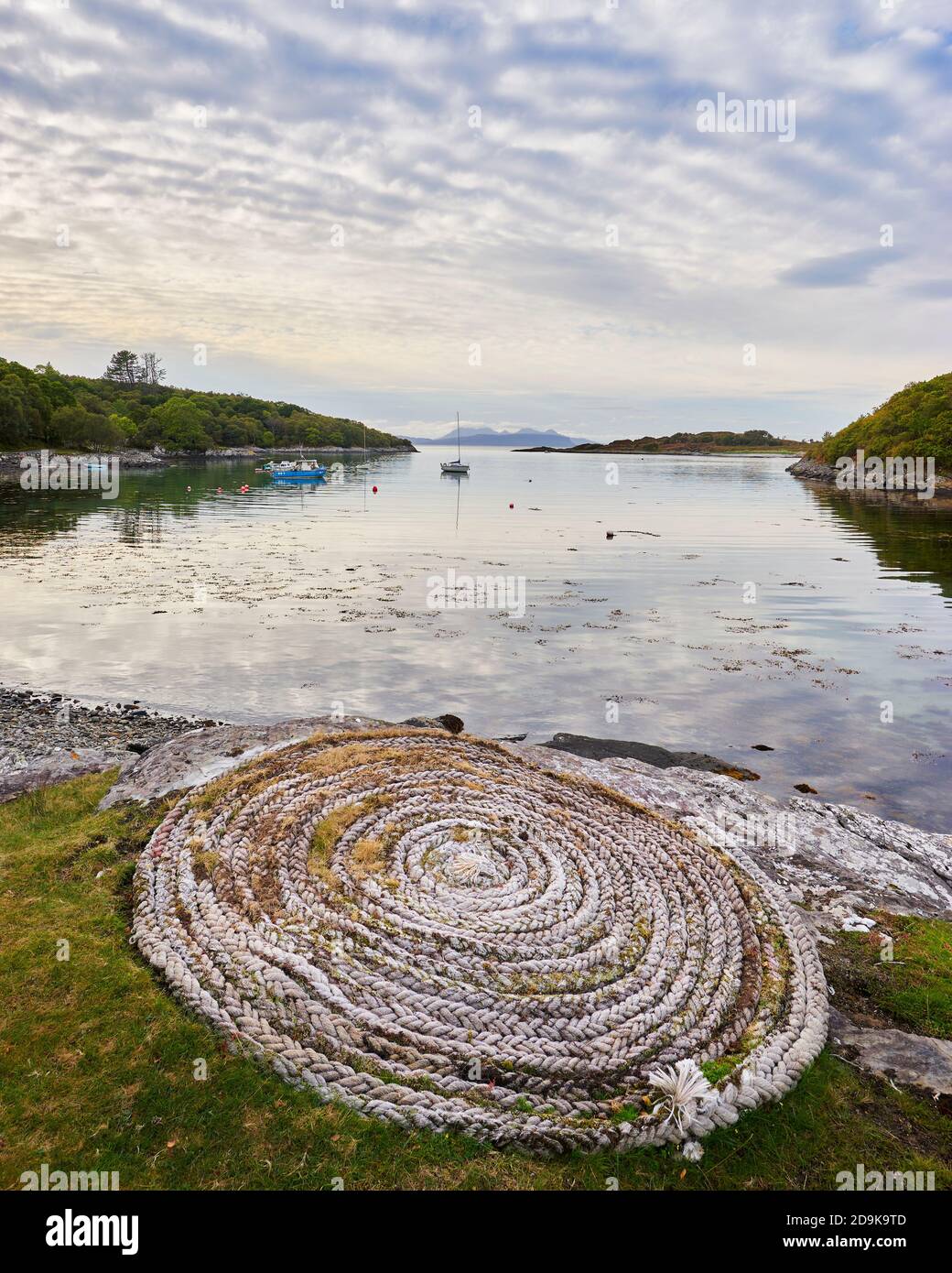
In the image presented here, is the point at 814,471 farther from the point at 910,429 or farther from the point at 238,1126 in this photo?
the point at 238,1126

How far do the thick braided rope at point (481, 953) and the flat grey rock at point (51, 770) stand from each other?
8.47 ft

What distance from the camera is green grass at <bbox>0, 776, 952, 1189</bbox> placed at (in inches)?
187

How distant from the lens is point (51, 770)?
1097cm

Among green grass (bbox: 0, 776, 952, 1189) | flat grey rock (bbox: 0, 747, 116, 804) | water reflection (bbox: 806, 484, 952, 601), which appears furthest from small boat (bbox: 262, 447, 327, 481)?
green grass (bbox: 0, 776, 952, 1189)

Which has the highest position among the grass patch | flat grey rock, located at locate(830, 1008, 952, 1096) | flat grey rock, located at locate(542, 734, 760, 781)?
flat grey rock, located at locate(542, 734, 760, 781)

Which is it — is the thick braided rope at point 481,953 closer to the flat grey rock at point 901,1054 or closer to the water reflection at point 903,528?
the flat grey rock at point 901,1054

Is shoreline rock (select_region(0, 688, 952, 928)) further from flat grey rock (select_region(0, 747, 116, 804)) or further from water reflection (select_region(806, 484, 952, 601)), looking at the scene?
water reflection (select_region(806, 484, 952, 601))

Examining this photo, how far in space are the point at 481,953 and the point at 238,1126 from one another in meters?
2.62

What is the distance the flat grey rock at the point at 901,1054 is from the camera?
5.77 meters

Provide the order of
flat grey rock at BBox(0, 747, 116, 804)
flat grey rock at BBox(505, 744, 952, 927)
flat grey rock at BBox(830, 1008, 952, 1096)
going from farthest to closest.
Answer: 1. flat grey rock at BBox(0, 747, 116, 804)
2. flat grey rock at BBox(505, 744, 952, 927)
3. flat grey rock at BBox(830, 1008, 952, 1096)

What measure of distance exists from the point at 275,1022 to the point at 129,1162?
4.81 feet

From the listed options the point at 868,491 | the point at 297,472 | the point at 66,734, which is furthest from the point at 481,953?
→ the point at 868,491

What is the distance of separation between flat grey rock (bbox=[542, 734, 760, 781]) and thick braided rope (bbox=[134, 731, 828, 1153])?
286cm

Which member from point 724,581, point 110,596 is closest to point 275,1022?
point 110,596
